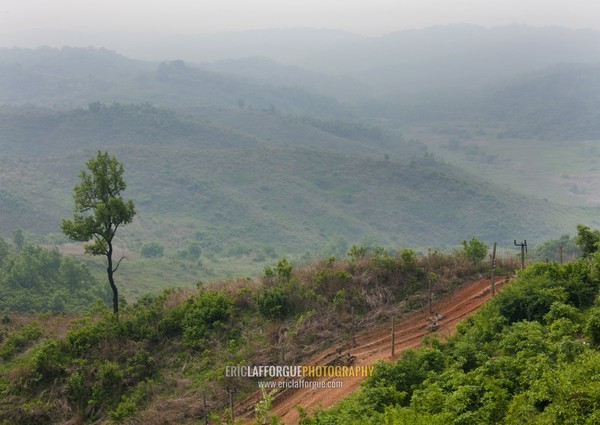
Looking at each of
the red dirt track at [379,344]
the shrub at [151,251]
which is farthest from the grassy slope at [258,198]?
the red dirt track at [379,344]

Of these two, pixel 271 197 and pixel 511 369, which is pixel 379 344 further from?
pixel 271 197

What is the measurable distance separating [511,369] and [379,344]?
5776mm

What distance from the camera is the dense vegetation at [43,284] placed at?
3488 centimetres

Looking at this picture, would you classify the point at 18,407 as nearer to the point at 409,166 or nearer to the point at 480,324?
the point at 480,324

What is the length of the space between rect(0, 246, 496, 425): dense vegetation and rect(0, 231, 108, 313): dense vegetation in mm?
15957

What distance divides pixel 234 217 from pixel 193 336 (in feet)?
321

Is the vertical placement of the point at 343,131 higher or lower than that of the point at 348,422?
higher

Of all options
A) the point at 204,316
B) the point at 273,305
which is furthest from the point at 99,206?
the point at 273,305

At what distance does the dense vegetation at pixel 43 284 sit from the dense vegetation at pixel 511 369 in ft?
80.9

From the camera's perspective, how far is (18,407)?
14.9 metres

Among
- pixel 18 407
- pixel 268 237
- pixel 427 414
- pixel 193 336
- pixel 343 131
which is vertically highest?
pixel 343 131

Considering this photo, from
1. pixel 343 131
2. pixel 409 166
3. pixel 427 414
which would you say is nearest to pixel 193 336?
pixel 427 414

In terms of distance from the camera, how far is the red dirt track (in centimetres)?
1388

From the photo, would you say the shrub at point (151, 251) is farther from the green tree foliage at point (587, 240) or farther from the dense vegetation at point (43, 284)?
the green tree foliage at point (587, 240)
